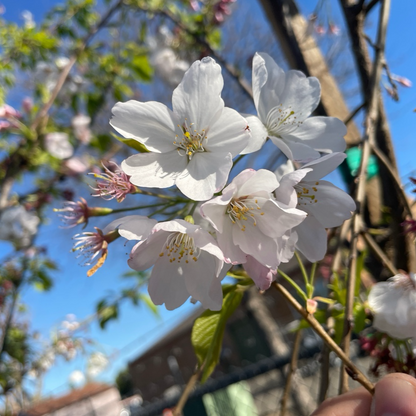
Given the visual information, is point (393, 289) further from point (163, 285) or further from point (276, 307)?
point (276, 307)

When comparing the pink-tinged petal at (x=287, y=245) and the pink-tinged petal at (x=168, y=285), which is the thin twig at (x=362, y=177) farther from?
the pink-tinged petal at (x=168, y=285)

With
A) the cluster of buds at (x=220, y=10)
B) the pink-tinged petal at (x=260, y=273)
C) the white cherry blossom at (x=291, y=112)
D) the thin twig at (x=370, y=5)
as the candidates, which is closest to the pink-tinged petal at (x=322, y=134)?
the white cherry blossom at (x=291, y=112)

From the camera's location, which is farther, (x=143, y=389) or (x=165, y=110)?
(x=143, y=389)

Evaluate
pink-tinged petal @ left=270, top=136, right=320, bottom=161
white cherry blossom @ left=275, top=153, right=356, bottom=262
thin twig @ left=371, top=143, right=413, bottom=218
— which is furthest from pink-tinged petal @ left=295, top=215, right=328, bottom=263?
thin twig @ left=371, top=143, right=413, bottom=218

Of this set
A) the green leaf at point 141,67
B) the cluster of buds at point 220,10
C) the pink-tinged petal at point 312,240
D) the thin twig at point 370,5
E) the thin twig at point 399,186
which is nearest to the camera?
the pink-tinged petal at point 312,240

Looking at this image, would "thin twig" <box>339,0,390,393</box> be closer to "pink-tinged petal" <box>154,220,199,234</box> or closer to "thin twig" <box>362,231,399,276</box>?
"thin twig" <box>362,231,399,276</box>

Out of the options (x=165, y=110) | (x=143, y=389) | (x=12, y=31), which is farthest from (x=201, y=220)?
(x=143, y=389)
